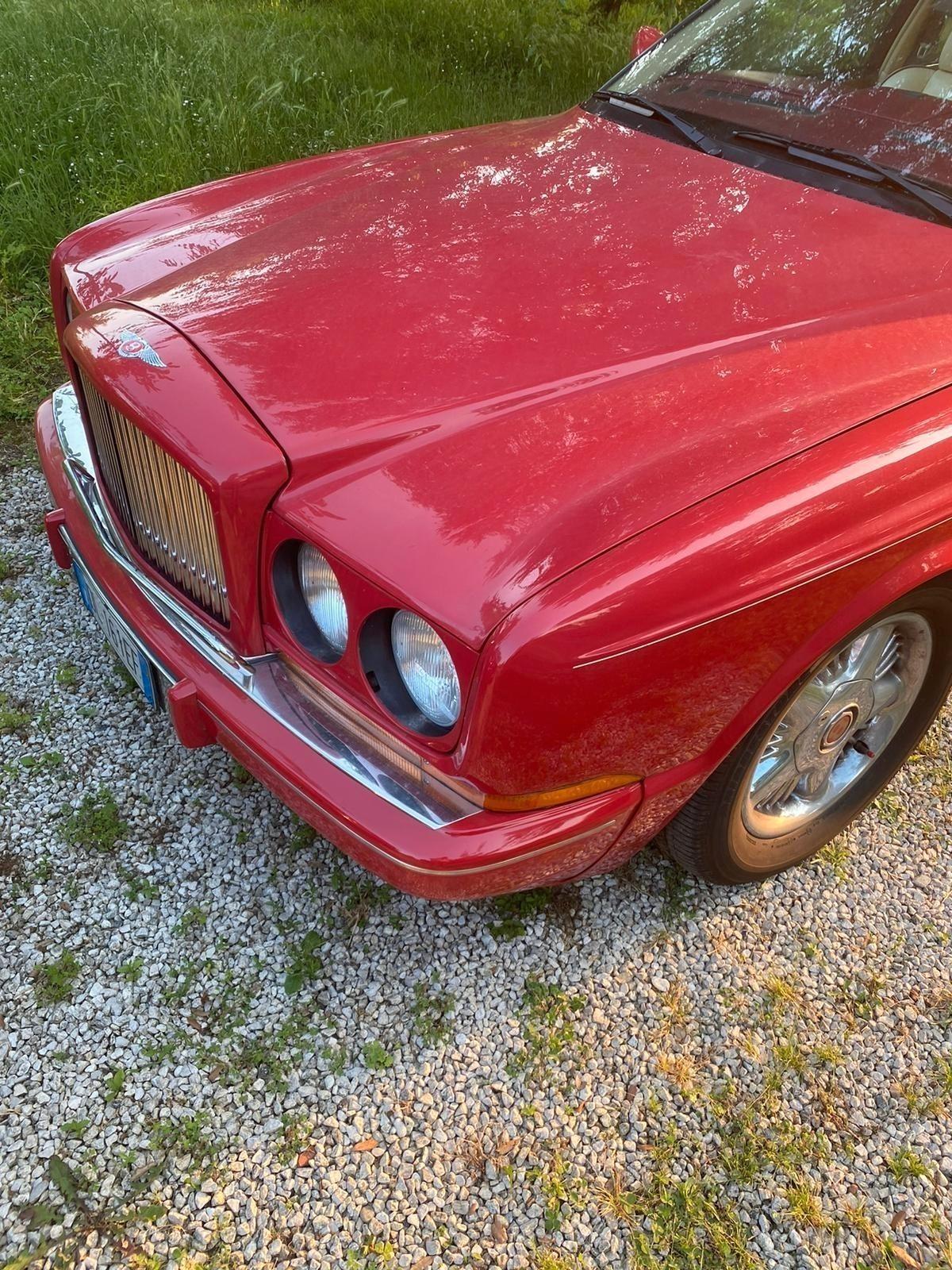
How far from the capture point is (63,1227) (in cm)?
158

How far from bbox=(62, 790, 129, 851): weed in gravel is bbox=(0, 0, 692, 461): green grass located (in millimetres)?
1698

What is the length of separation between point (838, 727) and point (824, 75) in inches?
66.8

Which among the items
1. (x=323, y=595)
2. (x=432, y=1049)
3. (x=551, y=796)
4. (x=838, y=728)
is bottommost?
(x=432, y=1049)

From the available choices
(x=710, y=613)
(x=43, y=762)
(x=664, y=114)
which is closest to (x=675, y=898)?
(x=710, y=613)

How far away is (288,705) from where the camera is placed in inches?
65.4

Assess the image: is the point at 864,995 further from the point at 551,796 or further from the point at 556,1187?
the point at 551,796

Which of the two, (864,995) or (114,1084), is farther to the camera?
(864,995)

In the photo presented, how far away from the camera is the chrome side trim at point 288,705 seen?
152 cm

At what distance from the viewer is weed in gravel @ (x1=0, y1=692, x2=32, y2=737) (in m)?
2.42

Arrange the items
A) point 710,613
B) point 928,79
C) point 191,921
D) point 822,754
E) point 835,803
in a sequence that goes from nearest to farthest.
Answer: point 710,613
point 191,921
point 822,754
point 835,803
point 928,79

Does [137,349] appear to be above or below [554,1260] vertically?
above

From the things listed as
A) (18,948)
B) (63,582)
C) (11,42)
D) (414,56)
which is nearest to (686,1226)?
(18,948)

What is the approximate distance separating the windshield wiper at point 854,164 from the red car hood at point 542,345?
0.10 meters

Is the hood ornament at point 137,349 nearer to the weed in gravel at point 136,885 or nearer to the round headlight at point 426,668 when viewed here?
the round headlight at point 426,668
